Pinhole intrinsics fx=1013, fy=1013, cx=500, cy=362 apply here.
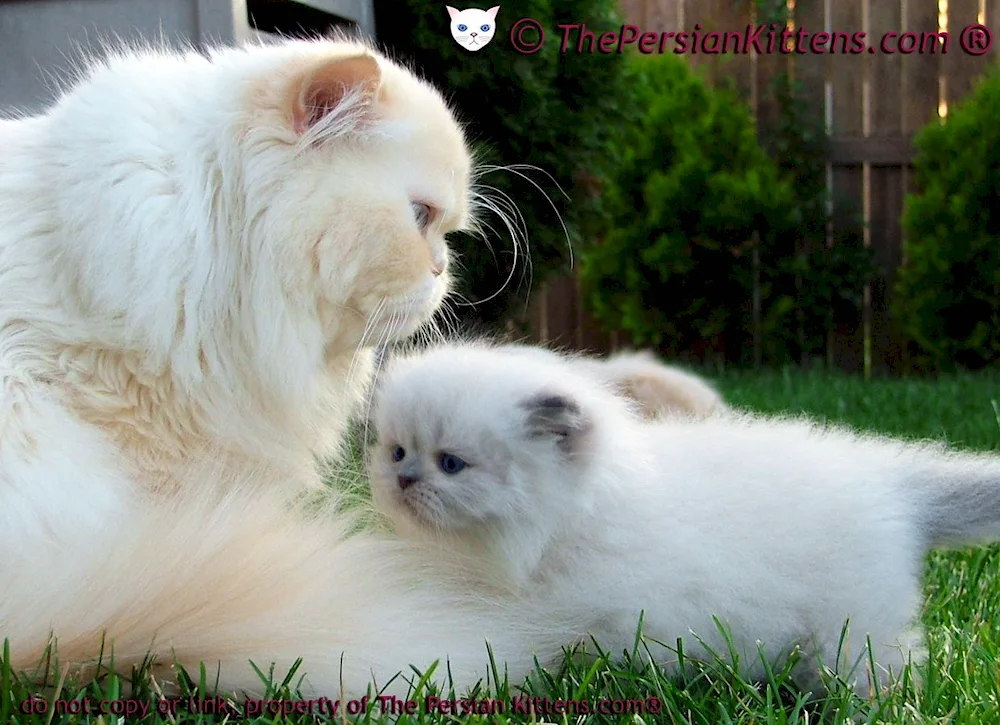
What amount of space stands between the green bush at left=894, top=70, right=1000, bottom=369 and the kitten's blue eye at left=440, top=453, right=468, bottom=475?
485cm

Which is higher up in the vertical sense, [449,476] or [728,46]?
[728,46]

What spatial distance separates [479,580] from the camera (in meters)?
1.63

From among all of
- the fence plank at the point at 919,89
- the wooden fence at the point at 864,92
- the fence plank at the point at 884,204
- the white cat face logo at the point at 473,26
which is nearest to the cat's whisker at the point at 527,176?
the white cat face logo at the point at 473,26

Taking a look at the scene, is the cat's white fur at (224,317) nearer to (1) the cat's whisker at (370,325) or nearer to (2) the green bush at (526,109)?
(1) the cat's whisker at (370,325)

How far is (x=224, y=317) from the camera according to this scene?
1629 millimetres

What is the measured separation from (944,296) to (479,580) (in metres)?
4.91

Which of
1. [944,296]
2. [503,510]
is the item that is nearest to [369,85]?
[503,510]

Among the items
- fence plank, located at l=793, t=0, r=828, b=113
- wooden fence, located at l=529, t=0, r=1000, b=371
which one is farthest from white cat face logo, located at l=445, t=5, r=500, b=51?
fence plank, located at l=793, t=0, r=828, b=113

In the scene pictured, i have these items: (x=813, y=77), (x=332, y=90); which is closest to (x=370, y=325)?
(x=332, y=90)

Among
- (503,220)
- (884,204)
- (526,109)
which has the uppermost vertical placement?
(526,109)

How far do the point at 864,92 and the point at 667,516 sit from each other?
5.35 meters

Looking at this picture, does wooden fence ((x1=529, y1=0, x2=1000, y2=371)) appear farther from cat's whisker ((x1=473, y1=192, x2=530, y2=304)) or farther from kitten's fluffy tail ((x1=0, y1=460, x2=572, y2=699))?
kitten's fluffy tail ((x1=0, y1=460, x2=572, y2=699))

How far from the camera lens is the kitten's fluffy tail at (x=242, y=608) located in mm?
1307

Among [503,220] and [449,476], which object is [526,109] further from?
[449,476]
